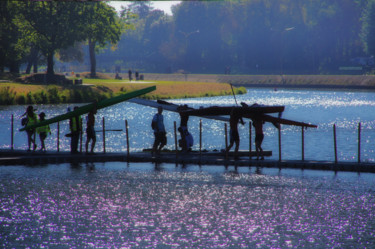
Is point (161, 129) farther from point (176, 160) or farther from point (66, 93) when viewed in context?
point (66, 93)

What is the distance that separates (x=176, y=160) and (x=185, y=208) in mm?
8174

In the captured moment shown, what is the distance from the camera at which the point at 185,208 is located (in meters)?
15.3

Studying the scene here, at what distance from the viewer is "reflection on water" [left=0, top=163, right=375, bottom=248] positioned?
1237cm

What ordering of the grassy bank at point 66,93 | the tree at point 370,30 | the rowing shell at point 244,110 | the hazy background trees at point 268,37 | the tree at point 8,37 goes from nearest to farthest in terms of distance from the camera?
the rowing shell at point 244,110 < the grassy bank at point 66,93 < the tree at point 8,37 < the tree at point 370,30 < the hazy background trees at point 268,37

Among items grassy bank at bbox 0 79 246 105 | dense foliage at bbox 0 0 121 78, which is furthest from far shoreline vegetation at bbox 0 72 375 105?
dense foliage at bbox 0 0 121 78

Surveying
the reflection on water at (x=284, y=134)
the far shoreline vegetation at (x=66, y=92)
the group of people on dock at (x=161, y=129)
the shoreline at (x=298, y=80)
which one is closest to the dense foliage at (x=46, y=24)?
the far shoreline vegetation at (x=66, y=92)

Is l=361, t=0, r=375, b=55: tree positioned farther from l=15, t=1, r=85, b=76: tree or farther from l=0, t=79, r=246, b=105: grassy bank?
l=15, t=1, r=85, b=76: tree

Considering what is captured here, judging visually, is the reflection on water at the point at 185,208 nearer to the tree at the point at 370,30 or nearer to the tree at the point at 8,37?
the tree at the point at 8,37

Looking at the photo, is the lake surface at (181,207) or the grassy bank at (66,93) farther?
the grassy bank at (66,93)

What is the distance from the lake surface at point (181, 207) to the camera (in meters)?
12.4

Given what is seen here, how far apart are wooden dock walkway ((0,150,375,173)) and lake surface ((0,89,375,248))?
0.34 meters

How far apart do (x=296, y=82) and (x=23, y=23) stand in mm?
58135

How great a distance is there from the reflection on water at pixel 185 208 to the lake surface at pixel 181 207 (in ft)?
0.07

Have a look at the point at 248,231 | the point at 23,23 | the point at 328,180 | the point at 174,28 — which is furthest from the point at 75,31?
the point at 174,28
